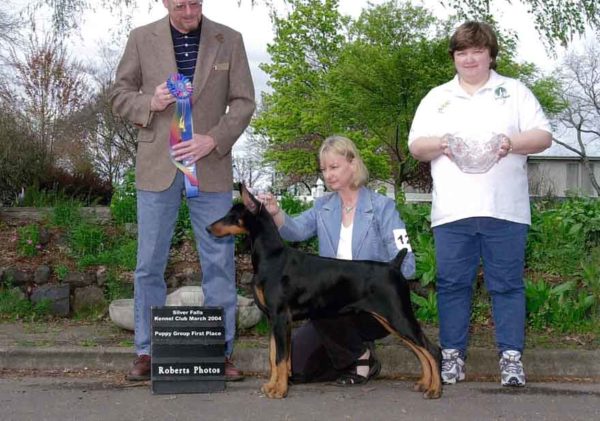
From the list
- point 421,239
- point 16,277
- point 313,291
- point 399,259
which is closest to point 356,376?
point 313,291

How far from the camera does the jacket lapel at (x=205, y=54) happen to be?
190 inches

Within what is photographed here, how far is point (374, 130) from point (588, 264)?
31507 mm

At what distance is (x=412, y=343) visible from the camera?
14.4 feet

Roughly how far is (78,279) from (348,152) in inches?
131

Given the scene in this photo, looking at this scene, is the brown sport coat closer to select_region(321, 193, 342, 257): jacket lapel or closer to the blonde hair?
the blonde hair

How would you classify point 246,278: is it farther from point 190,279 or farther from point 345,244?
point 345,244

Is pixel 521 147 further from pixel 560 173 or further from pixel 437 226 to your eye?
pixel 560 173

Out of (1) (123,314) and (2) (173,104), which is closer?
(2) (173,104)

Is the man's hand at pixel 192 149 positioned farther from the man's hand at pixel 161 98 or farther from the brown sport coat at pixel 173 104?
the man's hand at pixel 161 98

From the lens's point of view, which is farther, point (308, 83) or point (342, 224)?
point (308, 83)

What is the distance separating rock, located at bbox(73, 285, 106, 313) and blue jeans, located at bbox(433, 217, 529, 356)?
3434mm

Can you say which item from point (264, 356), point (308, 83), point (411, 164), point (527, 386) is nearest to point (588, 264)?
point (527, 386)

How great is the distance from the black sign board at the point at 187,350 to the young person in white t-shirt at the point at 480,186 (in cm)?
149

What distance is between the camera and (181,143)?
15.5ft
